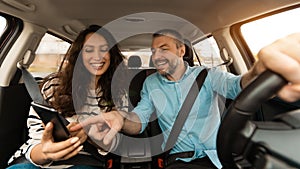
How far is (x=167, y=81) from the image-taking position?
1.72 metres

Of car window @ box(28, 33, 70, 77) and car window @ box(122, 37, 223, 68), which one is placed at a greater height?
car window @ box(28, 33, 70, 77)

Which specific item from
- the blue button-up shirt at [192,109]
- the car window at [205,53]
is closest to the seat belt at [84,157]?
the blue button-up shirt at [192,109]

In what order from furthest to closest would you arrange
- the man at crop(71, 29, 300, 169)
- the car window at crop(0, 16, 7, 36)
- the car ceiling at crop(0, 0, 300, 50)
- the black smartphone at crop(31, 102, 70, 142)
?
the car window at crop(0, 16, 7, 36)
the car ceiling at crop(0, 0, 300, 50)
the man at crop(71, 29, 300, 169)
the black smartphone at crop(31, 102, 70, 142)

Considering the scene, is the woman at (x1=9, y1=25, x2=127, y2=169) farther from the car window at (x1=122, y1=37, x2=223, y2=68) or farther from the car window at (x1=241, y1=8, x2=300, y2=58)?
the car window at (x1=241, y1=8, x2=300, y2=58)

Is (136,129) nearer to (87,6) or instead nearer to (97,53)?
(97,53)

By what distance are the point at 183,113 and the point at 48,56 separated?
3.53 ft

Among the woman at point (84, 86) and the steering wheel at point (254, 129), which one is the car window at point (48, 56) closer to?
the woman at point (84, 86)

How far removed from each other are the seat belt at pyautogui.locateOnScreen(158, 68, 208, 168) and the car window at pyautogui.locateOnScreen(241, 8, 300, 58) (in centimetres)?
31

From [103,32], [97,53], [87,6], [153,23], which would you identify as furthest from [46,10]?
[153,23]

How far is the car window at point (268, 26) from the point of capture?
1.67m

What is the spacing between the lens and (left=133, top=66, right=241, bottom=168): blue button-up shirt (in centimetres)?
159

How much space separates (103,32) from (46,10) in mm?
450

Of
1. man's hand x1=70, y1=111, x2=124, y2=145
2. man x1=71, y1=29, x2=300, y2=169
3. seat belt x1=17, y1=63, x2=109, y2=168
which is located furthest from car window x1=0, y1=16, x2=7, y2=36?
man's hand x1=70, y1=111, x2=124, y2=145

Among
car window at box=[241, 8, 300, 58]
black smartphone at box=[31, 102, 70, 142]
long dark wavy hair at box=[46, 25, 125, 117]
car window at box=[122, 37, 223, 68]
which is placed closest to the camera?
black smartphone at box=[31, 102, 70, 142]
